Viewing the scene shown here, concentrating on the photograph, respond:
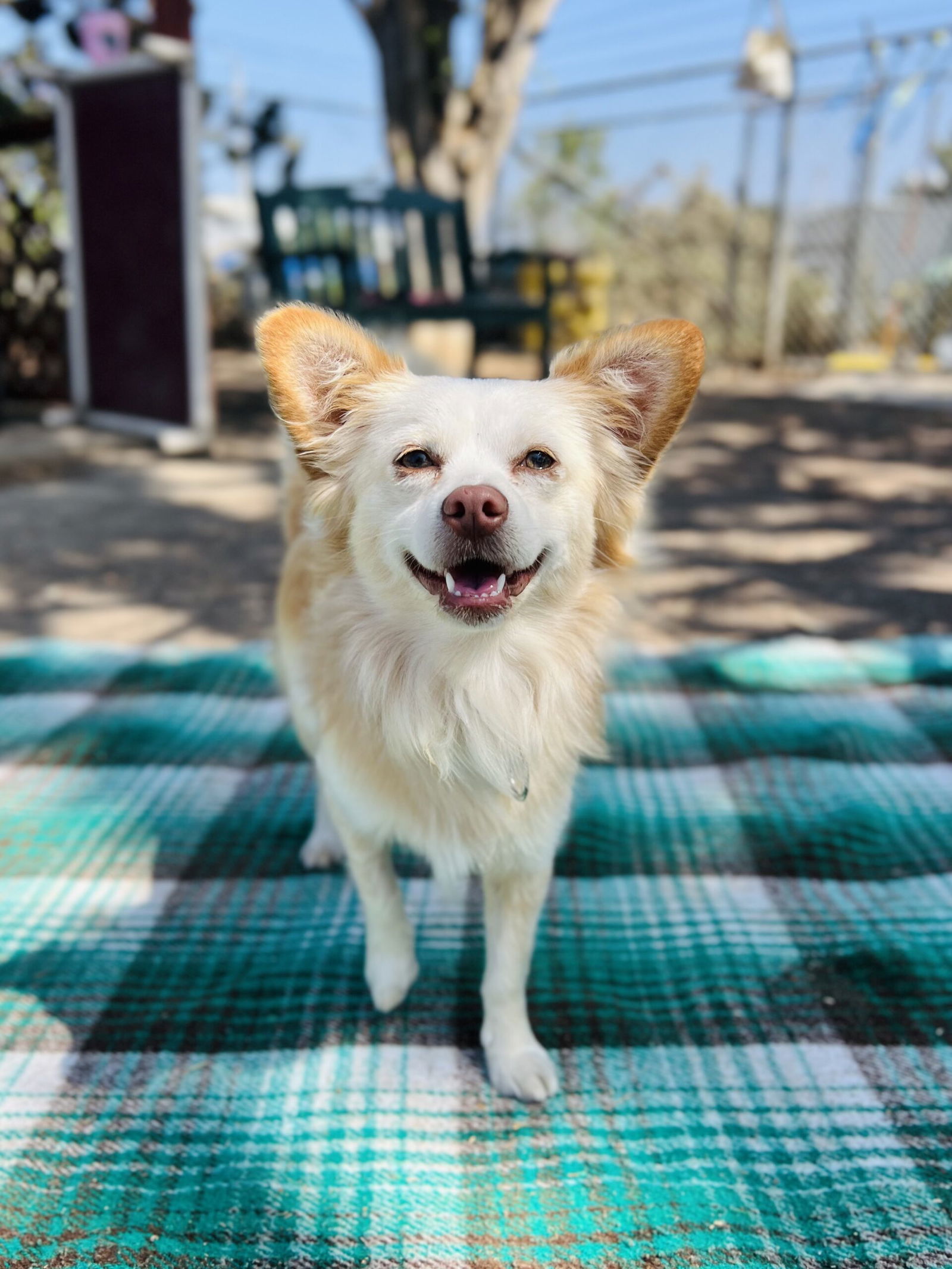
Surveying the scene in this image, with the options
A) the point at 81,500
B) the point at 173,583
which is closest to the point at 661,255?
the point at 81,500

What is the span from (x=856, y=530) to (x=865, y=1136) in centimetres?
434

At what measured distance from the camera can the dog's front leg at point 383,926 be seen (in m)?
1.80

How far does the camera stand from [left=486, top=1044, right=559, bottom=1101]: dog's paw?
1.72 m

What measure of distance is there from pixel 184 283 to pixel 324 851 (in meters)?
5.73

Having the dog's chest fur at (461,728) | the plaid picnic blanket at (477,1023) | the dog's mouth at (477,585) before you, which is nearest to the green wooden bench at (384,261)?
the plaid picnic blanket at (477,1023)

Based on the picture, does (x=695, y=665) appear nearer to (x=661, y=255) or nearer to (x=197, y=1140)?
(x=197, y=1140)

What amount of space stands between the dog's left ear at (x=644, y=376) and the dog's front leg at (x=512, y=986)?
0.78 metres

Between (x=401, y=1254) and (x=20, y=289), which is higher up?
(x=20, y=289)

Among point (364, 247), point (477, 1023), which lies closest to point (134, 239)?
point (364, 247)

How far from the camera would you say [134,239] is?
7.23 m

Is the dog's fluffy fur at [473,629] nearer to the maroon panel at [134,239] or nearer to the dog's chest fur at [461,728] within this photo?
the dog's chest fur at [461,728]

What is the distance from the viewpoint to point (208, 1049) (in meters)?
1.80

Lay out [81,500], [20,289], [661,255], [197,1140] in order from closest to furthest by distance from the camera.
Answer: [197,1140], [81,500], [20,289], [661,255]

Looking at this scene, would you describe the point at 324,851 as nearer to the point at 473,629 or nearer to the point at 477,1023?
the point at 477,1023
